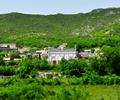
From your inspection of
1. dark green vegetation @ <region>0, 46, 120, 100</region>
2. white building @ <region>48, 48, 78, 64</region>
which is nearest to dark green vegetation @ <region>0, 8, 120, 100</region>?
dark green vegetation @ <region>0, 46, 120, 100</region>

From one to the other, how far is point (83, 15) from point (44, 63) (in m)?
131

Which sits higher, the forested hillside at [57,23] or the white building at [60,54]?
the forested hillside at [57,23]

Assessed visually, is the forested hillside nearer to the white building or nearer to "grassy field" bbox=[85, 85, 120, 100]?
the white building

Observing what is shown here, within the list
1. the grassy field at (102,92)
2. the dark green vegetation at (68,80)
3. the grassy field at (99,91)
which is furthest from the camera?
the grassy field at (102,92)

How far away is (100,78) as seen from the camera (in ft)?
147

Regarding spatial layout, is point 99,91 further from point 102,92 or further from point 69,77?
point 69,77

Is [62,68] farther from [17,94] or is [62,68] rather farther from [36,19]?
[36,19]

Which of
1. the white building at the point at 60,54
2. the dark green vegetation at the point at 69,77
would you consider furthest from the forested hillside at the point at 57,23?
the white building at the point at 60,54

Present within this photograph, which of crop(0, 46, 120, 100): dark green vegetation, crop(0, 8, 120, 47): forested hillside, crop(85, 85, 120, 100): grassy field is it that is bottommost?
crop(85, 85, 120, 100): grassy field

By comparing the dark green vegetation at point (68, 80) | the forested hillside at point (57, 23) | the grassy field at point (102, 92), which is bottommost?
the grassy field at point (102, 92)

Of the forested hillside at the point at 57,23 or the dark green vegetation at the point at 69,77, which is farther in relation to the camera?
the forested hillside at the point at 57,23

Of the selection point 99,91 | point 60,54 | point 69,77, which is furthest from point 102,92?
point 60,54

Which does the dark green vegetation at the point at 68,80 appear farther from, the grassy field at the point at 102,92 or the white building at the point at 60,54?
the white building at the point at 60,54

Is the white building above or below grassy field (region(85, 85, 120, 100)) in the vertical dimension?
above
